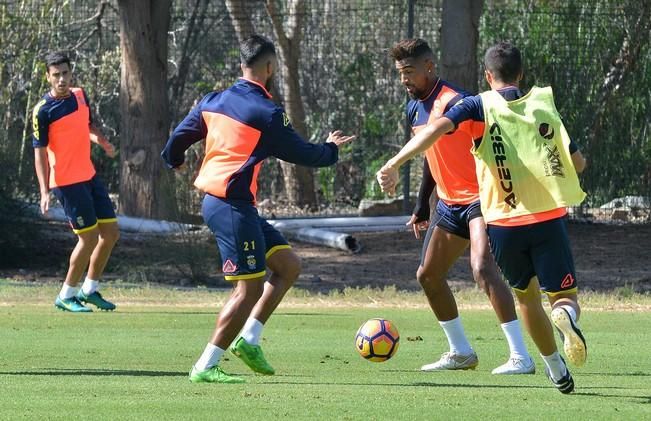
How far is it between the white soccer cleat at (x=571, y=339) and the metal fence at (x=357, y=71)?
39.0 ft

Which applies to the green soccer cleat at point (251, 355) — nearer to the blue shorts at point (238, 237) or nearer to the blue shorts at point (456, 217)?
the blue shorts at point (238, 237)

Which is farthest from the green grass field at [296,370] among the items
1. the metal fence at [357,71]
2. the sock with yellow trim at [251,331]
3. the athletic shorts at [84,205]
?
the metal fence at [357,71]

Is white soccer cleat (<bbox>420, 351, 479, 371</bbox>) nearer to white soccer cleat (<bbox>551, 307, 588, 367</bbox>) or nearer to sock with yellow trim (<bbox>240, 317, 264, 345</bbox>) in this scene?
sock with yellow trim (<bbox>240, 317, 264, 345</bbox>)

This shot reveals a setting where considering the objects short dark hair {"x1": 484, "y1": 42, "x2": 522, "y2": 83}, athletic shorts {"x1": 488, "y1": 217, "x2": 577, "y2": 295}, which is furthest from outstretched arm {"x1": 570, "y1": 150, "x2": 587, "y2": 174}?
short dark hair {"x1": 484, "y1": 42, "x2": 522, "y2": 83}

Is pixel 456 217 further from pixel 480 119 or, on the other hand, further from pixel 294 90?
pixel 294 90

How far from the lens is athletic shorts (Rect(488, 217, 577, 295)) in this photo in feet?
24.3

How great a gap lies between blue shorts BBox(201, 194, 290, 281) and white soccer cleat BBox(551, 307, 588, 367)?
2142mm

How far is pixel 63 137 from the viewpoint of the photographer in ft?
45.1

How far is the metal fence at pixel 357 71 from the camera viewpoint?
66.0 feet

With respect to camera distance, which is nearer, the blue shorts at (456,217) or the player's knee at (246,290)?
the player's knee at (246,290)

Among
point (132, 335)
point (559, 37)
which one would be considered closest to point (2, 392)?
point (132, 335)

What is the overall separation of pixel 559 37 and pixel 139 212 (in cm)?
702

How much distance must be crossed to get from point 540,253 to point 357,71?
14.3 m

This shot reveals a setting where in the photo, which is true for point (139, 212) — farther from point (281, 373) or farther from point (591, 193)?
point (281, 373)
